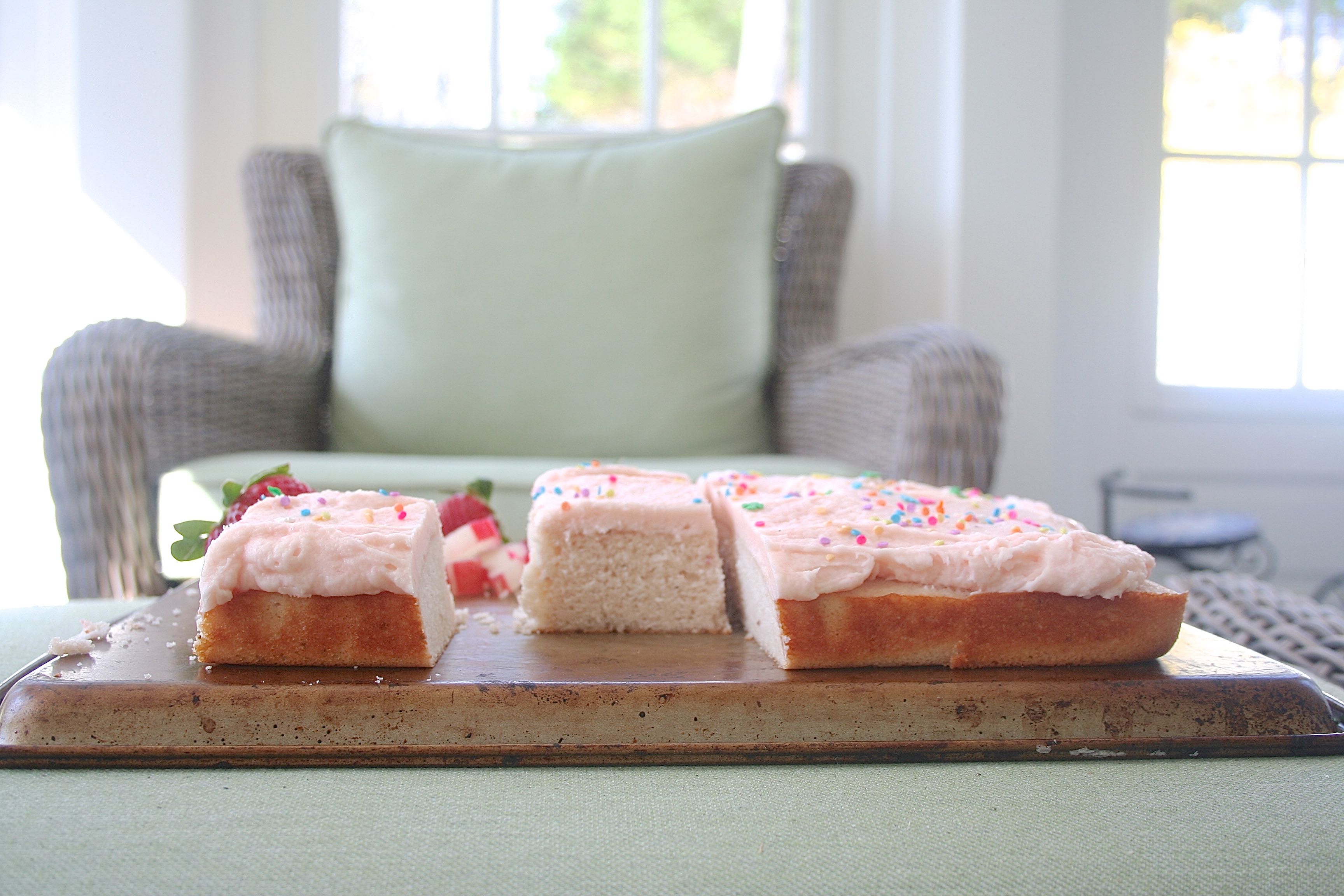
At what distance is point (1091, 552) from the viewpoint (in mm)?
667

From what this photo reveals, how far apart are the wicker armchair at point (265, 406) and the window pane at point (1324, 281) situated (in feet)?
4.89

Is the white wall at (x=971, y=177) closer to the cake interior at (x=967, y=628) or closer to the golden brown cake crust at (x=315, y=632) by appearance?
the cake interior at (x=967, y=628)

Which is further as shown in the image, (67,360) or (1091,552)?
(67,360)

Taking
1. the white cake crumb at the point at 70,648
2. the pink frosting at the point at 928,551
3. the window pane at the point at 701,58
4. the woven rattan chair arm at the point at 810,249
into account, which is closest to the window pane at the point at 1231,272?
the woven rattan chair arm at the point at 810,249

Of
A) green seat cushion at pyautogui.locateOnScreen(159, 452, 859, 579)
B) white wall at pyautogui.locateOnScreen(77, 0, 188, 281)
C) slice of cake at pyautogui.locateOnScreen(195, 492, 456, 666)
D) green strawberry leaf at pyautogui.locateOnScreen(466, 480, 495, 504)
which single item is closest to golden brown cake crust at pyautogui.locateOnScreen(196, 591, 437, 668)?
slice of cake at pyautogui.locateOnScreen(195, 492, 456, 666)

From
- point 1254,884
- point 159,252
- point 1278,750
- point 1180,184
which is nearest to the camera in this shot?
point 1254,884

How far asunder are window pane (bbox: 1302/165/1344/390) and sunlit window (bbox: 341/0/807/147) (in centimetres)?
134

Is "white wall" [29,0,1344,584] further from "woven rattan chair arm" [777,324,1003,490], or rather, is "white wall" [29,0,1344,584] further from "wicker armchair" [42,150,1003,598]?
"woven rattan chair arm" [777,324,1003,490]

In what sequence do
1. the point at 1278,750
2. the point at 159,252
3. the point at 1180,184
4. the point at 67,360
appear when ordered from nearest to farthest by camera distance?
the point at 1278,750 → the point at 67,360 → the point at 159,252 → the point at 1180,184

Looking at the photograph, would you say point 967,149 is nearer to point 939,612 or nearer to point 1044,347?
point 1044,347

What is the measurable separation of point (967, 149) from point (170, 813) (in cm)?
221

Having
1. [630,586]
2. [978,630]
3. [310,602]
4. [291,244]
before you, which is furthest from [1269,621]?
[291,244]

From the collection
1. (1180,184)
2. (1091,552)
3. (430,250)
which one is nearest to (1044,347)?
(1180,184)

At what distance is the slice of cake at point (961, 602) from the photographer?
2.12 feet
